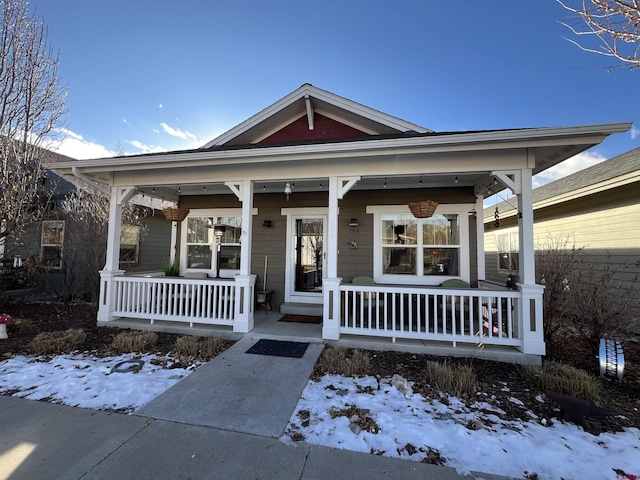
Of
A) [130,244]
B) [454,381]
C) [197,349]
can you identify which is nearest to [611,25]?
[454,381]

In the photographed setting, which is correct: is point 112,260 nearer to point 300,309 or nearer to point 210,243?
point 210,243

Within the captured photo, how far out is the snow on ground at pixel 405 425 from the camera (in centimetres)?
207

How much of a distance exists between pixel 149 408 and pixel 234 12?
8.23m

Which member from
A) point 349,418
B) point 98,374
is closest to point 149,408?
point 98,374

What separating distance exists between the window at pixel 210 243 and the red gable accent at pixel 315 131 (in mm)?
2317

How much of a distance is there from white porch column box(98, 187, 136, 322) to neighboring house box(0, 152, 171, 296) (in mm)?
2490

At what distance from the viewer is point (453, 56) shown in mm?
7844

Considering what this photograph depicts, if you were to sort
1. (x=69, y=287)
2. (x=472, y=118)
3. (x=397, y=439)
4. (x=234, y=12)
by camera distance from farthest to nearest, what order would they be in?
(x=472, y=118) → (x=69, y=287) → (x=234, y=12) → (x=397, y=439)

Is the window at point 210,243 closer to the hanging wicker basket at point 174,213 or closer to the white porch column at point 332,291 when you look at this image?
the hanging wicker basket at point 174,213

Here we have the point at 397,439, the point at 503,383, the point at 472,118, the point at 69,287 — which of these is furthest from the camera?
the point at 472,118

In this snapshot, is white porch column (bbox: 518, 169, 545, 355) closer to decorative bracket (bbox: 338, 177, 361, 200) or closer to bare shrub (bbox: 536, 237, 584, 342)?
bare shrub (bbox: 536, 237, 584, 342)

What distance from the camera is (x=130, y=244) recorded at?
9.52 metres

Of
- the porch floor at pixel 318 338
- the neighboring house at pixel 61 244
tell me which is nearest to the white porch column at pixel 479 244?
the porch floor at pixel 318 338

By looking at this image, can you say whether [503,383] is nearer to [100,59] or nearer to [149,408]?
[149,408]
